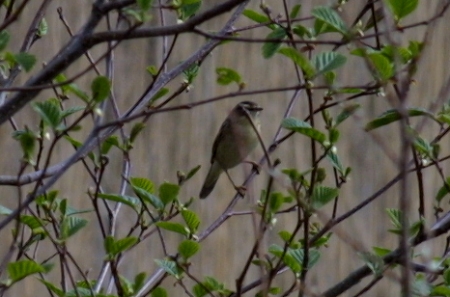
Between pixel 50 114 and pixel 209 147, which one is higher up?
pixel 50 114

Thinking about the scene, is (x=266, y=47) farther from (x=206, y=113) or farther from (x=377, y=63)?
(x=206, y=113)

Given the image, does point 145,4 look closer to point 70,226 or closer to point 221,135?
point 70,226

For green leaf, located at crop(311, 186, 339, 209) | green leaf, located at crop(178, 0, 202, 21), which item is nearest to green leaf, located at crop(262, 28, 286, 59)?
green leaf, located at crop(178, 0, 202, 21)

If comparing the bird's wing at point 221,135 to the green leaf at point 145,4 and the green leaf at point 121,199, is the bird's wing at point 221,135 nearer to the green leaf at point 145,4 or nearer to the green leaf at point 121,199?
the green leaf at point 121,199

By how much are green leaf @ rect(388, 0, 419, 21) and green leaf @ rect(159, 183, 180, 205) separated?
576mm

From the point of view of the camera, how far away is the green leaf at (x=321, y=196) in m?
1.68

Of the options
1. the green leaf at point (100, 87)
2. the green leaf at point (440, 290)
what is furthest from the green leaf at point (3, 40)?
the green leaf at point (440, 290)

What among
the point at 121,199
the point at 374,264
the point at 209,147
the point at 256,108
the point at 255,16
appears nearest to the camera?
the point at 374,264

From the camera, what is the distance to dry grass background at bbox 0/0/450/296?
3340 mm

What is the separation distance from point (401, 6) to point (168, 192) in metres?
0.61

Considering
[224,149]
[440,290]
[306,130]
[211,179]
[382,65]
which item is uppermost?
[382,65]

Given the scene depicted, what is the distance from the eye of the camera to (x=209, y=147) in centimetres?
375

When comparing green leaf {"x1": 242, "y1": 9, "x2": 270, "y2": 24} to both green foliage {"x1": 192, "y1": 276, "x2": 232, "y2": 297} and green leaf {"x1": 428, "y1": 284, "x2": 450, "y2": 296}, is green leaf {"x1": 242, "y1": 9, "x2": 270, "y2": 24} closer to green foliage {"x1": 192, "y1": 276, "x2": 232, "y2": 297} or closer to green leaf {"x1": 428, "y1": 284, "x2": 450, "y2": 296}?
green foliage {"x1": 192, "y1": 276, "x2": 232, "y2": 297}

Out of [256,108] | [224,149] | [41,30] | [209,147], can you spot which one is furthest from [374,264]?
[209,147]
